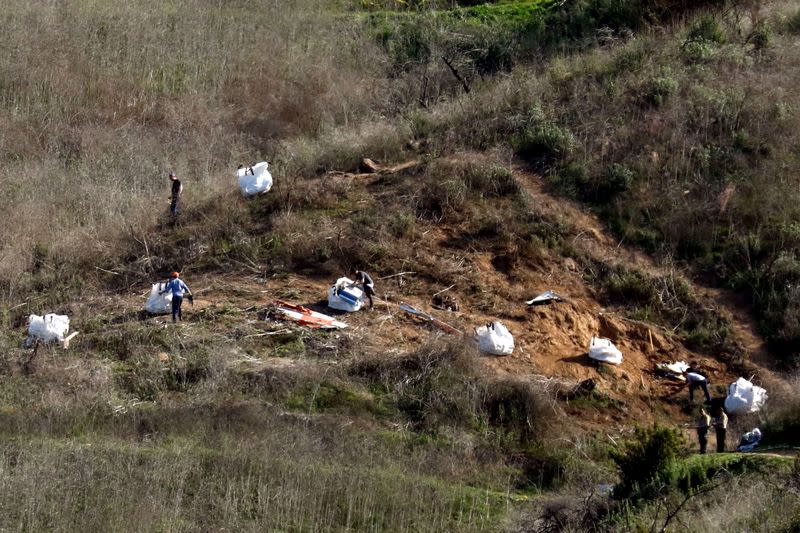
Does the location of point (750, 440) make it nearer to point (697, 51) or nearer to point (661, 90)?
point (661, 90)

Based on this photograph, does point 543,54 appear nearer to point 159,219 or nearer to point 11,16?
point 159,219

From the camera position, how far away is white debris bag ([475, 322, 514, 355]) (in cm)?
1375

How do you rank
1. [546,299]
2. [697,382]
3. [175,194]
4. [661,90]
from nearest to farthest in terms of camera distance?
[697,382] < [546,299] < [175,194] < [661,90]

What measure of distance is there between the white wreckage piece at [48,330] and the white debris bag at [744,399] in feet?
25.7

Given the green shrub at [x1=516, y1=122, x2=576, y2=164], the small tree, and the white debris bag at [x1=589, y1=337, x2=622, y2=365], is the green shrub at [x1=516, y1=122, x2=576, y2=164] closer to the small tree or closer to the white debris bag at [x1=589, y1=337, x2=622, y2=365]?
the white debris bag at [x1=589, y1=337, x2=622, y2=365]

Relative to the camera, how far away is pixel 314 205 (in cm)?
1669

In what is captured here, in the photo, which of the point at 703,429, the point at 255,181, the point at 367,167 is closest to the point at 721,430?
the point at 703,429

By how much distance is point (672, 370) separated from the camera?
1420 centimetres

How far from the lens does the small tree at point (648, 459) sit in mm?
10156

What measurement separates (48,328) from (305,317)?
122 inches

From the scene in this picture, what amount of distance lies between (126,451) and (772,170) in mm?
10229

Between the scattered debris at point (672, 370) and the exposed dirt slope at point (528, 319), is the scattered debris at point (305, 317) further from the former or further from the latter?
the scattered debris at point (672, 370)

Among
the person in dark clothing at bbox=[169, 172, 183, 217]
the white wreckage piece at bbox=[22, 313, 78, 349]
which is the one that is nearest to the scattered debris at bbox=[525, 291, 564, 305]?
the person in dark clothing at bbox=[169, 172, 183, 217]

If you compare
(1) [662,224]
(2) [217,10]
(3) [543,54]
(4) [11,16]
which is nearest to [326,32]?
(2) [217,10]
